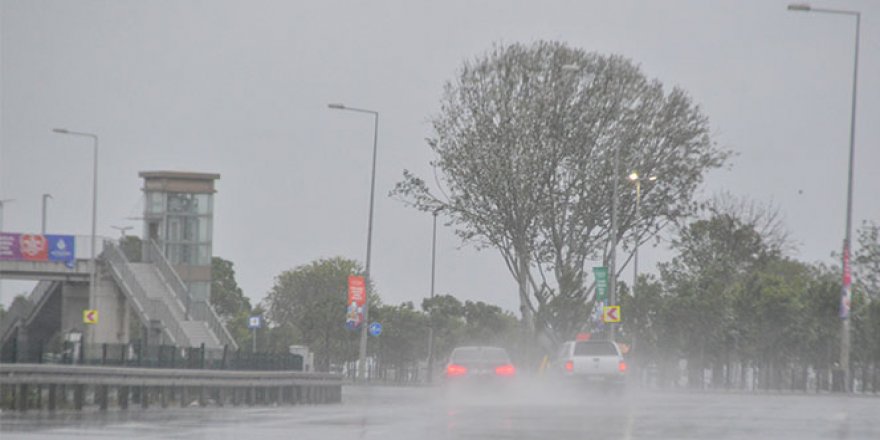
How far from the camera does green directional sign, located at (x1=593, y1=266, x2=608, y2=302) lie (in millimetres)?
63250

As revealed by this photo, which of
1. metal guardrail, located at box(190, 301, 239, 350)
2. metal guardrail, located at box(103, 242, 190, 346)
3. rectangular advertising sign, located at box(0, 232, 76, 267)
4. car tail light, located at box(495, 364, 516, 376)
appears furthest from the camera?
rectangular advertising sign, located at box(0, 232, 76, 267)

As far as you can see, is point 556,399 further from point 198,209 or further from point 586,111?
point 198,209

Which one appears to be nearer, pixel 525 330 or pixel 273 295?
pixel 525 330

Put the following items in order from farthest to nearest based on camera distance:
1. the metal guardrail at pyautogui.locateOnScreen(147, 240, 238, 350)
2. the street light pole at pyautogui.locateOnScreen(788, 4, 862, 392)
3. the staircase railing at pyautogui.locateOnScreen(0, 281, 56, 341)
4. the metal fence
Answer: the staircase railing at pyautogui.locateOnScreen(0, 281, 56, 341)
the metal guardrail at pyautogui.locateOnScreen(147, 240, 238, 350)
the street light pole at pyautogui.locateOnScreen(788, 4, 862, 392)
the metal fence

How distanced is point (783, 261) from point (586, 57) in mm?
36559

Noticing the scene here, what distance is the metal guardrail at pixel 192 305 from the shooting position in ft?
226

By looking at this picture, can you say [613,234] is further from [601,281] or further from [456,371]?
[456,371]

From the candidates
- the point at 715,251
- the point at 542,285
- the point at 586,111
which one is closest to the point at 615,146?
the point at 586,111

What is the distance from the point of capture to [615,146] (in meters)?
64.1

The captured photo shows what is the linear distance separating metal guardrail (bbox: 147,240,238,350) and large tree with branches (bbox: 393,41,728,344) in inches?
428

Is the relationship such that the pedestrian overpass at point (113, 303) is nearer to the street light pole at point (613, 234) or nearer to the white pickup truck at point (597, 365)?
the street light pole at point (613, 234)

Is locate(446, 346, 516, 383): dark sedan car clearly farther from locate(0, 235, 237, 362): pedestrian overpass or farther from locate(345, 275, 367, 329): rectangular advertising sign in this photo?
locate(0, 235, 237, 362): pedestrian overpass

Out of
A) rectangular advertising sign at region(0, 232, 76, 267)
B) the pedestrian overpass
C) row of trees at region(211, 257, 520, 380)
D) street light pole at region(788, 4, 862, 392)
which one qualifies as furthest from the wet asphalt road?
row of trees at region(211, 257, 520, 380)

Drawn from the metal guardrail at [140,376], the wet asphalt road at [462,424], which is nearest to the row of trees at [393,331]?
the metal guardrail at [140,376]
